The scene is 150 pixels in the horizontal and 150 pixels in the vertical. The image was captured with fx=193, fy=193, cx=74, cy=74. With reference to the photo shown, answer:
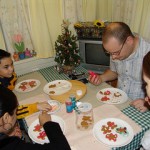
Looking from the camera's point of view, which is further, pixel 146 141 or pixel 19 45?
pixel 19 45

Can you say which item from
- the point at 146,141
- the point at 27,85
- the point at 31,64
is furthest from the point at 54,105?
the point at 31,64

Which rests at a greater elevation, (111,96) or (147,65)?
(147,65)

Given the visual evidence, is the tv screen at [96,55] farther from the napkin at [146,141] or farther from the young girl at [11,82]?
the napkin at [146,141]

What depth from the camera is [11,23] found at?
90.7 inches

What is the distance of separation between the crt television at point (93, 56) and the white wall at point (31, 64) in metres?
0.46

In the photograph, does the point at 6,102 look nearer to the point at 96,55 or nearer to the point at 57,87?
the point at 57,87

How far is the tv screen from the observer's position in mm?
2402

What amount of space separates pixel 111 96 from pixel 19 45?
4.39 feet

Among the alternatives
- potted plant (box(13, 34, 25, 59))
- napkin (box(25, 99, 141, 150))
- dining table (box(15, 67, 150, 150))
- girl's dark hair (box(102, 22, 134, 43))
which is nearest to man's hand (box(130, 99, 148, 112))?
dining table (box(15, 67, 150, 150))

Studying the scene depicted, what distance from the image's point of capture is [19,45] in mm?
2398

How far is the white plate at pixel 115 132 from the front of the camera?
1.23m

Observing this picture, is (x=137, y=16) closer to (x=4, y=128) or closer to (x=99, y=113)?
(x=99, y=113)

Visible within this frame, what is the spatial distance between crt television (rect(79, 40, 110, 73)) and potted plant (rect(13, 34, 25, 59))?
29.0 inches

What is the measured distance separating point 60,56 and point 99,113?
3.28 ft
